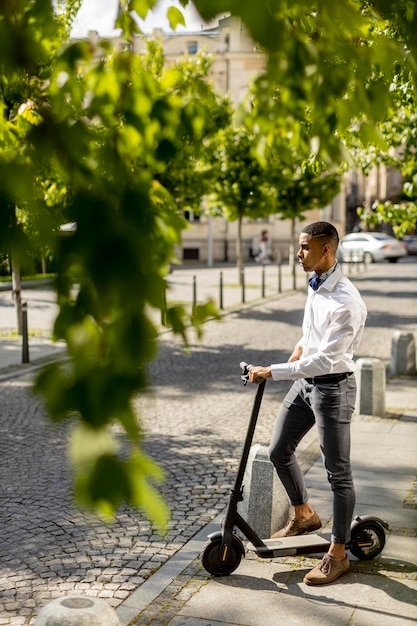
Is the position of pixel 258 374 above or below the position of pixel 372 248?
above

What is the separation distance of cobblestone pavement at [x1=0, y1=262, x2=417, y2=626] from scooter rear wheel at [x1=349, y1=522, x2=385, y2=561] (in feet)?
3.70

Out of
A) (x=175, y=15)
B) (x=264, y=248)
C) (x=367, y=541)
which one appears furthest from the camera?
(x=264, y=248)

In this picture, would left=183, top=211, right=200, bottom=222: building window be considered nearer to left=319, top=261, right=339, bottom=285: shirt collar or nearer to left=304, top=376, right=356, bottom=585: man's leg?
left=319, top=261, right=339, bottom=285: shirt collar

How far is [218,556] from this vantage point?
492 cm

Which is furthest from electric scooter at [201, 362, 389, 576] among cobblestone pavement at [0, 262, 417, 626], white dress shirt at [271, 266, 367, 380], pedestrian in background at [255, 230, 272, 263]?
pedestrian in background at [255, 230, 272, 263]

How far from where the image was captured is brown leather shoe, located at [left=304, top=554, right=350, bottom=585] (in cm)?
480

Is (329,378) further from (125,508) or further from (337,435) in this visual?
(125,508)

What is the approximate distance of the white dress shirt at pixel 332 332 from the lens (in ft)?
15.4

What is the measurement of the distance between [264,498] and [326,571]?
76 centimetres

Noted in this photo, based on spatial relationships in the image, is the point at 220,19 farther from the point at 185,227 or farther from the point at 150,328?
the point at 150,328

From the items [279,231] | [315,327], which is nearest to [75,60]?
[315,327]

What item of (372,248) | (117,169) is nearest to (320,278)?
(117,169)

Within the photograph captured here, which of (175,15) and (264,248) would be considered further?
(264,248)

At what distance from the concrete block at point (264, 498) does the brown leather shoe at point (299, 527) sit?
16cm
